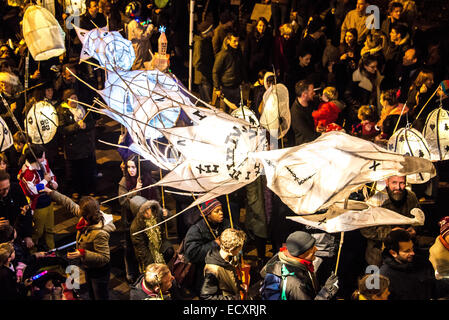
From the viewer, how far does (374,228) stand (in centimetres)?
593

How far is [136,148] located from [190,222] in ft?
3.97

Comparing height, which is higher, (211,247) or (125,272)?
(211,247)

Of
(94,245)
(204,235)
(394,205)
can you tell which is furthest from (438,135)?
(94,245)

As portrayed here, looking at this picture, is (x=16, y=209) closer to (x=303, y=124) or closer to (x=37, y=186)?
(x=37, y=186)

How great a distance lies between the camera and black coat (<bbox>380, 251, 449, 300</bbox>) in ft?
16.5

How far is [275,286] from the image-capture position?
4926 mm

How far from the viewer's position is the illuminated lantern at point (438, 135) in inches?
236

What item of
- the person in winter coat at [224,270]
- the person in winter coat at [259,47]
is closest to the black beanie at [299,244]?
the person in winter coat at [224,270]

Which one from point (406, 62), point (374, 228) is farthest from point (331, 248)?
point (406, 62)

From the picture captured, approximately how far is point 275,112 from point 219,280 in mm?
2208

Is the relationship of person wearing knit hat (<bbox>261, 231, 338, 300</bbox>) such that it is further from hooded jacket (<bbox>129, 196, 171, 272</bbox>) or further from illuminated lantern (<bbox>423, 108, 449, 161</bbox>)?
illuminated lantern (<bbox>423, 108, 449, 161</bbox>)

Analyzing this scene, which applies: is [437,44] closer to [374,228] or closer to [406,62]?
[406,62]

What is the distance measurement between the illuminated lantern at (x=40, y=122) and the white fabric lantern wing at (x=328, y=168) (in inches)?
127

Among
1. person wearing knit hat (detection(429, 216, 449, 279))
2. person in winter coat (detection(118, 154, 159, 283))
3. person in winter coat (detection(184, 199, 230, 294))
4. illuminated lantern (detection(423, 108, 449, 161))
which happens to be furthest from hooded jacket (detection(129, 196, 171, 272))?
illuminated lantern (detection(423, 108, 449, 161))
